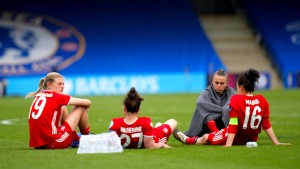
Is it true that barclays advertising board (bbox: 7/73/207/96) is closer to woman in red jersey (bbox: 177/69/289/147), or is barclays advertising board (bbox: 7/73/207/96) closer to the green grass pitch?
the green grass pitch

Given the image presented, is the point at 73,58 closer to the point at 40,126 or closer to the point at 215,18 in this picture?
the point at 215,18

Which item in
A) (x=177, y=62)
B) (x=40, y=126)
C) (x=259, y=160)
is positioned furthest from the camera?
(x=177, y=62)

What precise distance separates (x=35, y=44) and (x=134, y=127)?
29.5 m

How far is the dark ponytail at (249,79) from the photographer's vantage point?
341 inches

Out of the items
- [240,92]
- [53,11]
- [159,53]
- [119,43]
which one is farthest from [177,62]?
[240,92]

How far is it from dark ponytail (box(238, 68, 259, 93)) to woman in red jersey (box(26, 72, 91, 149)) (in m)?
2.01

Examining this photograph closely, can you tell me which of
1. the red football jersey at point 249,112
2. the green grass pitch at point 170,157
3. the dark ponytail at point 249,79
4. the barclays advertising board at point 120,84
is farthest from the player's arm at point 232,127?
the barclays advertising board at point 120,84

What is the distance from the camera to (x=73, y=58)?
36.4m

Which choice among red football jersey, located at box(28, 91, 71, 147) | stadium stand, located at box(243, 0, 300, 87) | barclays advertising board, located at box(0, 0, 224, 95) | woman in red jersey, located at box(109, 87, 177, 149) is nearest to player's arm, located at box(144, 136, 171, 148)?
woman in red jersey, located at box(109, 87, 177, 149)

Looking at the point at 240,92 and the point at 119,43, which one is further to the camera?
the point at 119,43

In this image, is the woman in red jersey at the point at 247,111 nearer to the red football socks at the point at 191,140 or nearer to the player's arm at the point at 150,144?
the red football socks at the point at 191,140

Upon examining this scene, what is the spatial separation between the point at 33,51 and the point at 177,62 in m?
7.82

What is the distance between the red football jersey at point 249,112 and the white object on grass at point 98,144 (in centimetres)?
152

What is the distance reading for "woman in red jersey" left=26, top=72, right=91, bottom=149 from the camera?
881cm
